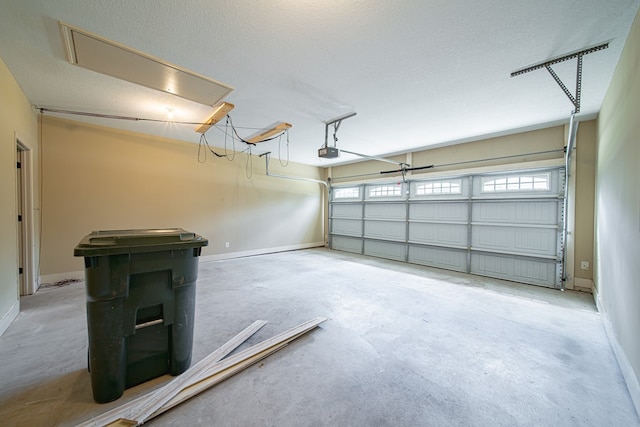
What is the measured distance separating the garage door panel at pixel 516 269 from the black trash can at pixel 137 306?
525 cm

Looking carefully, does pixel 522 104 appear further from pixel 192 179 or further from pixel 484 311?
pixel 192 179

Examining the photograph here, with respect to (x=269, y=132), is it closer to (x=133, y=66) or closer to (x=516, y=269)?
(x=133, y=66)

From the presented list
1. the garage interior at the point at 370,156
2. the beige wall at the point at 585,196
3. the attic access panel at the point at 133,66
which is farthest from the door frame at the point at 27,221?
the beige wall at the point at 585,196

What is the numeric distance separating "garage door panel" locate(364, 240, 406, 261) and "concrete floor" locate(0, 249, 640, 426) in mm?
2549

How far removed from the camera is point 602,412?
153 cm

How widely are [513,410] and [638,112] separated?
2276mm

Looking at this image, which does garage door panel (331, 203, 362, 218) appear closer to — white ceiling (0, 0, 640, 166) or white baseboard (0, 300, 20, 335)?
white ceiling (0, 0, 640, 166)

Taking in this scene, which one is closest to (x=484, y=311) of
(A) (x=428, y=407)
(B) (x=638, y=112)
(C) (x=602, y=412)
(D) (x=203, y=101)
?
(C) (x=602, y=412)

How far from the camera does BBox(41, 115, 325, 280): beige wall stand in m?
4.02

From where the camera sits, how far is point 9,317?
8.17 feet

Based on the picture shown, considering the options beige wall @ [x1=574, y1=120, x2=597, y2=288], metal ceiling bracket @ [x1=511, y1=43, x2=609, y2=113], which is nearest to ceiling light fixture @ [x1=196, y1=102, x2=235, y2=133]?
metal ceiling bracket @ [x1=511, y1=43, x2=609, y2=113]

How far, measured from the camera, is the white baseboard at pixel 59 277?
3887 millimetres

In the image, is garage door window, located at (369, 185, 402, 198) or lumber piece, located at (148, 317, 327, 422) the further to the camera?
garage door window, located at (369, 185, 402, 198)

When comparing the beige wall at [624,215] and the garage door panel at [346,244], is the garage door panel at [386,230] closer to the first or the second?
the garage door panel at [346,244]
